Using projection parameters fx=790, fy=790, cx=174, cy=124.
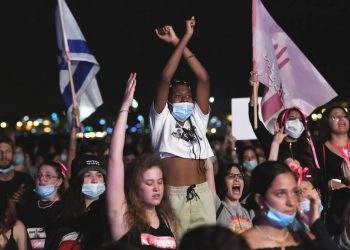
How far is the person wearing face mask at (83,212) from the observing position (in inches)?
208

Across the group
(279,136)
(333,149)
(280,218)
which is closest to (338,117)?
(333,149)

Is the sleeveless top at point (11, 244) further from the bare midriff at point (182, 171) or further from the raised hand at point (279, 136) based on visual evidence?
the raised hand at point (279, 136)

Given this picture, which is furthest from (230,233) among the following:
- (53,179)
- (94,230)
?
(53,179)

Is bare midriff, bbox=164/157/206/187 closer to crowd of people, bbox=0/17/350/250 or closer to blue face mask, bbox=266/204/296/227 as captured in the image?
crowd of people, bbox=0/17/350/250

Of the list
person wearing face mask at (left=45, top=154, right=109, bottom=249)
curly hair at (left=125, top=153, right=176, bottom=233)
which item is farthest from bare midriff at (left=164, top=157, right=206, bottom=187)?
curly hair at (left=125, top=153, right=176, bottom=233)

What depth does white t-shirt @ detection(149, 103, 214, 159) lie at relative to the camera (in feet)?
21.0

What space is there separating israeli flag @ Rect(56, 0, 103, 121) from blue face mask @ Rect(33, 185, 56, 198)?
3239 millimetres

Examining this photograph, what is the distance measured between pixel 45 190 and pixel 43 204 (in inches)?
5.8

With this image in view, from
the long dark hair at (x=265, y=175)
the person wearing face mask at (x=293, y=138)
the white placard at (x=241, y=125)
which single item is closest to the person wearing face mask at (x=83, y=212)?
the long dark hair at (x=265, y=175)

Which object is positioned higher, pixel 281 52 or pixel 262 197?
pixel 281 52

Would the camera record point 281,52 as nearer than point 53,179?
No

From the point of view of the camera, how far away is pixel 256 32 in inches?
343

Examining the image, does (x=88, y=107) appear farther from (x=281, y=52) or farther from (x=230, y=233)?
(x=230, y=233)

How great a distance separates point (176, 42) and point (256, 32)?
91.0 inches
